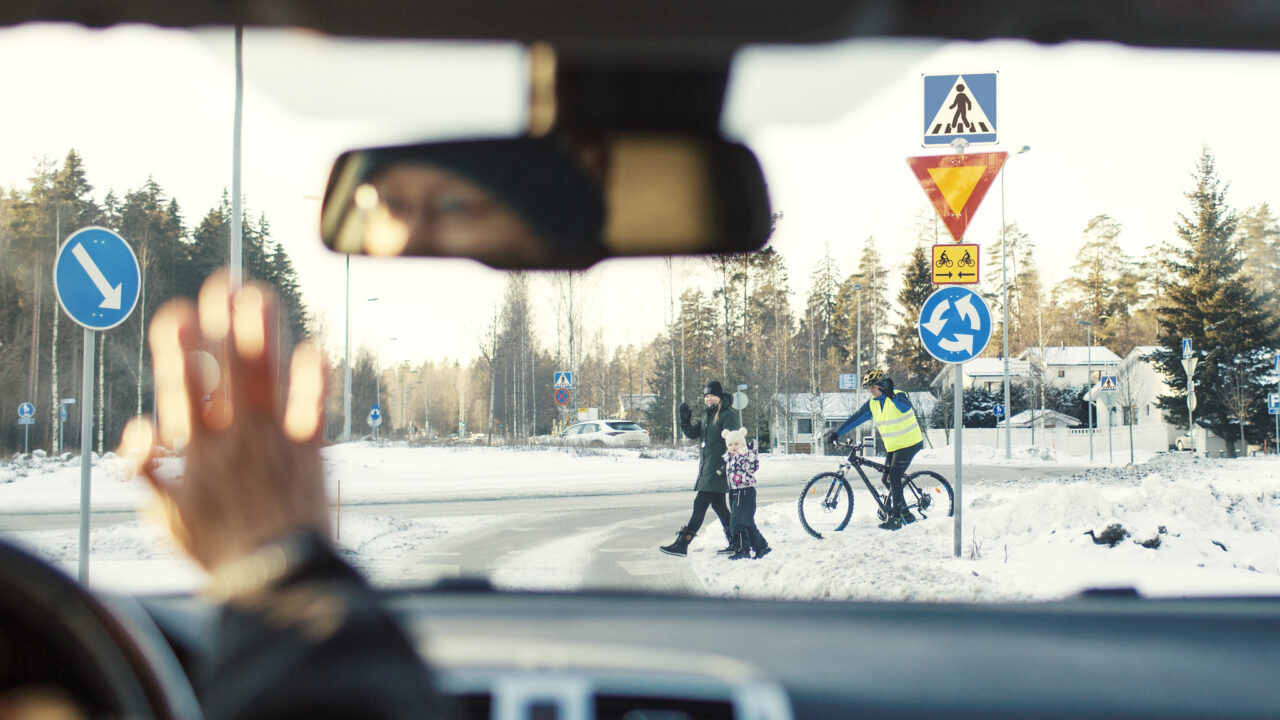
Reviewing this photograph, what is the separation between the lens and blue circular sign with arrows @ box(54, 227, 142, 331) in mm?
5691

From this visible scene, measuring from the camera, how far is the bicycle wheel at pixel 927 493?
1033 cm

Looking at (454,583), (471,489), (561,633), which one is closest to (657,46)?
(561,633)

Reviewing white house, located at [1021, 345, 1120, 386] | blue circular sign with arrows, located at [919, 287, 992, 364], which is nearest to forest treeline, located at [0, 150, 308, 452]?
blue circular sign with arrows, located at [919, 287, 992, 364]

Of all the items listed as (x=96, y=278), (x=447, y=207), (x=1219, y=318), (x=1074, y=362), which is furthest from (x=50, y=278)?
(x=1074, y=362)

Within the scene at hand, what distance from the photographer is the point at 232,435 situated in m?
0.99

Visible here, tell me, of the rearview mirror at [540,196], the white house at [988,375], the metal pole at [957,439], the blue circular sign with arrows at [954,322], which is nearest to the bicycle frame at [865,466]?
the metal pole at [957,439]

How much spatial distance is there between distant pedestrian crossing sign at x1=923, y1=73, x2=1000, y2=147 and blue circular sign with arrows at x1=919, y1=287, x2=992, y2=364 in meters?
1.51

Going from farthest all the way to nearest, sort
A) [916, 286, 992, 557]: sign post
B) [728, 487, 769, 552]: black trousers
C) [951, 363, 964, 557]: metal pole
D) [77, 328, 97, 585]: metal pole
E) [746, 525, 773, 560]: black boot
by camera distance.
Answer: [728, 487, 769, 552]: black trousers, [746, 525, 773, 560]: black boot, [916, 286, 992, 557]: sign post, [951, 363, 964, 557]: metal pole, [77, 328, 97, 585]: metal pole

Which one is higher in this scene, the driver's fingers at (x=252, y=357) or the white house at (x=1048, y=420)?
the driver's fingers at (x=252, y=357)

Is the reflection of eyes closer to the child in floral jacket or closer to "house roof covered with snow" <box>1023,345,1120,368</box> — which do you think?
the child in floral jacket

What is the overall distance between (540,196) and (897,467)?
849cm

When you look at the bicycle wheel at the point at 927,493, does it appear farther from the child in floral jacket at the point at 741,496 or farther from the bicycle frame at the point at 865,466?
the child in floral jacket at the point at 741,496

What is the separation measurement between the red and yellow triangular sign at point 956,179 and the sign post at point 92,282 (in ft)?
17.7

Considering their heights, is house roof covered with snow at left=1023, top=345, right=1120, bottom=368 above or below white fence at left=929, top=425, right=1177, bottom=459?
above
